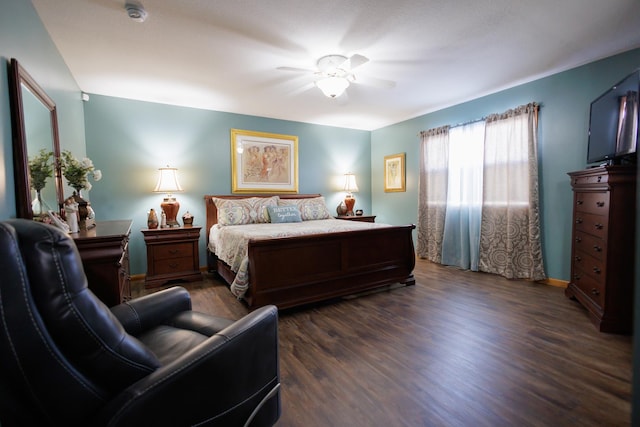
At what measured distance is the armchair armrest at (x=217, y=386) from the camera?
31.2 inches

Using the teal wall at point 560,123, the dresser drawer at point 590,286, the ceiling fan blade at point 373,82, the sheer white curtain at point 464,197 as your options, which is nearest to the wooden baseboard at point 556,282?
the teal wall at point 560,123

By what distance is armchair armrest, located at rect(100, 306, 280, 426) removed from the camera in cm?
79

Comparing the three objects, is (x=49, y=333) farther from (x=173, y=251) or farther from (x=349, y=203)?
(x=349, y=203)

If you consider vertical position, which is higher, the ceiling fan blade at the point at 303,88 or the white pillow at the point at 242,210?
the ceiling fan blade at the point at 303,88

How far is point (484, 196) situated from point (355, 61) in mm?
2570

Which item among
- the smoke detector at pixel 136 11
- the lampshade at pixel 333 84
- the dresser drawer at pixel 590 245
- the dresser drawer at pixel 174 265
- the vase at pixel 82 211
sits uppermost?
the smoke detector at pixel 136 11

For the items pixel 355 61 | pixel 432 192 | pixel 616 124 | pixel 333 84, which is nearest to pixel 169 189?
pixel 333 84

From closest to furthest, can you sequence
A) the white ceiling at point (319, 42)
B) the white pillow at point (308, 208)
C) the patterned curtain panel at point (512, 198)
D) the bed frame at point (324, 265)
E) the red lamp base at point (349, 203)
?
1. the white ceiling at point (319, 42)
2. the bed frame at point (324, 265)
3. the patterned curtain panel at point (512, 198)
4. the white pillow at point (308, 208)
5. the red lamp base at point (349, 203)

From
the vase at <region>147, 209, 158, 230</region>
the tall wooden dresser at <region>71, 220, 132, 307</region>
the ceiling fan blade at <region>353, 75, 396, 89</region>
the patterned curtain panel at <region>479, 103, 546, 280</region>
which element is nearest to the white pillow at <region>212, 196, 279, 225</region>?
the vase at <region>147, 209, 158, 230</region>

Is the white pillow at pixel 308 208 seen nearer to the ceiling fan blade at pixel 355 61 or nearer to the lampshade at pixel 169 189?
the lampshade at pixel 169 189

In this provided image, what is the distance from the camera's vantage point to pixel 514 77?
3326 millimetres

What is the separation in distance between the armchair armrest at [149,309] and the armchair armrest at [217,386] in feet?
2.30

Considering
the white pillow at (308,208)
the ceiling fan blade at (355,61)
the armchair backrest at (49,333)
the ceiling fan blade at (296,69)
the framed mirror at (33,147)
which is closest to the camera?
the armchair backrest at (49,333)

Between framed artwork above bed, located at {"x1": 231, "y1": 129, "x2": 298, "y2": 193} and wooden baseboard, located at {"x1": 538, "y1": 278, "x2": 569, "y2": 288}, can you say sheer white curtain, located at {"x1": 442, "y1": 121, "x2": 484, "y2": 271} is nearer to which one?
wooden baseboard, located at {"x1": 538, "y1": 278, "x2": 569, "y2": 288}
